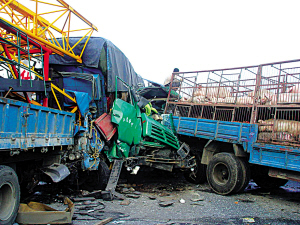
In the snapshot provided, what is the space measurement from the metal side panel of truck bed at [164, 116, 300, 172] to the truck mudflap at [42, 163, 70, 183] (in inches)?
172

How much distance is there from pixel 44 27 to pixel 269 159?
689cm

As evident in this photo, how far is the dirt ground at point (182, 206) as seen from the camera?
196 inches

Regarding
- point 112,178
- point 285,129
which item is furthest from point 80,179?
point 285,129

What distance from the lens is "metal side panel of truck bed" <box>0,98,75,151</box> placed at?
3764 millimetres

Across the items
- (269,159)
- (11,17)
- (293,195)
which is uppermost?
(11,17)

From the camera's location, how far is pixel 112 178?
6.73m

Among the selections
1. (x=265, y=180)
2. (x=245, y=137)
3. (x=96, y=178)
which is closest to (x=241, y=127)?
(x=245, y=137)

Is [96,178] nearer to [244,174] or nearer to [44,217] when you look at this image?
[44,217]

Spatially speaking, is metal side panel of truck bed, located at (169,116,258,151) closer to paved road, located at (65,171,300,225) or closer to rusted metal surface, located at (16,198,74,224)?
paved road, located at (65,171,300,225)

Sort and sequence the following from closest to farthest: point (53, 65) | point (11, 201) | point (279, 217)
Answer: point (11, 201) < point (279, 217) < point (53, 65)

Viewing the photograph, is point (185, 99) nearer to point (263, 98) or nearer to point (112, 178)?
point (263, 98)

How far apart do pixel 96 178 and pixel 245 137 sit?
3873 mm

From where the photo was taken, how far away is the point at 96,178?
22.1 ft

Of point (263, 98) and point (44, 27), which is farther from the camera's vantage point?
point (44, 27)
